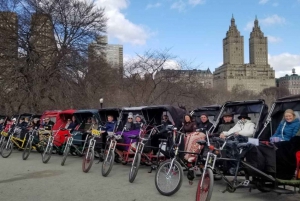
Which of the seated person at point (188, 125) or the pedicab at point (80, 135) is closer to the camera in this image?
the seated person at point (188, 125)

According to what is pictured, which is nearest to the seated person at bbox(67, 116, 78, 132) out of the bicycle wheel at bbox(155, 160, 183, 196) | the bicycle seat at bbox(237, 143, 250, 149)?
the bicycle wheel at bbox(155, 160, 183, 196)

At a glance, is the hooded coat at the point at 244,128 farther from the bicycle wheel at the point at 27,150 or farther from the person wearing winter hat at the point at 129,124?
the bicycle wheel at the point at 27,150

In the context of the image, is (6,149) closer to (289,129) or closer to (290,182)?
(289,129)

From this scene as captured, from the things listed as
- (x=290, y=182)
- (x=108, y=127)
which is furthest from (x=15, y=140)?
(x=290, y=182)

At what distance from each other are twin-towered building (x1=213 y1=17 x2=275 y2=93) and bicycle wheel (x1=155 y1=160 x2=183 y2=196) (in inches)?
2127

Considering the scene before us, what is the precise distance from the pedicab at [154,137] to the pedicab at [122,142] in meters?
0.30

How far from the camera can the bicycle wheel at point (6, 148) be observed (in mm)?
13448

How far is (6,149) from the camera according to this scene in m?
13.7

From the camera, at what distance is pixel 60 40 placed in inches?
1062

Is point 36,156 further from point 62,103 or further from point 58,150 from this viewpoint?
point 62,103

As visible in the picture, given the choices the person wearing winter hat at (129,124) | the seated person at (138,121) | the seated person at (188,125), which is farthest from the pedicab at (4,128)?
the seated person at (188,125)

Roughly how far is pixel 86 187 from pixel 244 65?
291ft

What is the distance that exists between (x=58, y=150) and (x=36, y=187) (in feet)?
17.7

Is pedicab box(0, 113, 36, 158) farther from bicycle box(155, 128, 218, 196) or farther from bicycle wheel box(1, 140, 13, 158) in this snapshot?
bicycle box(155, 128, 218, 196)
